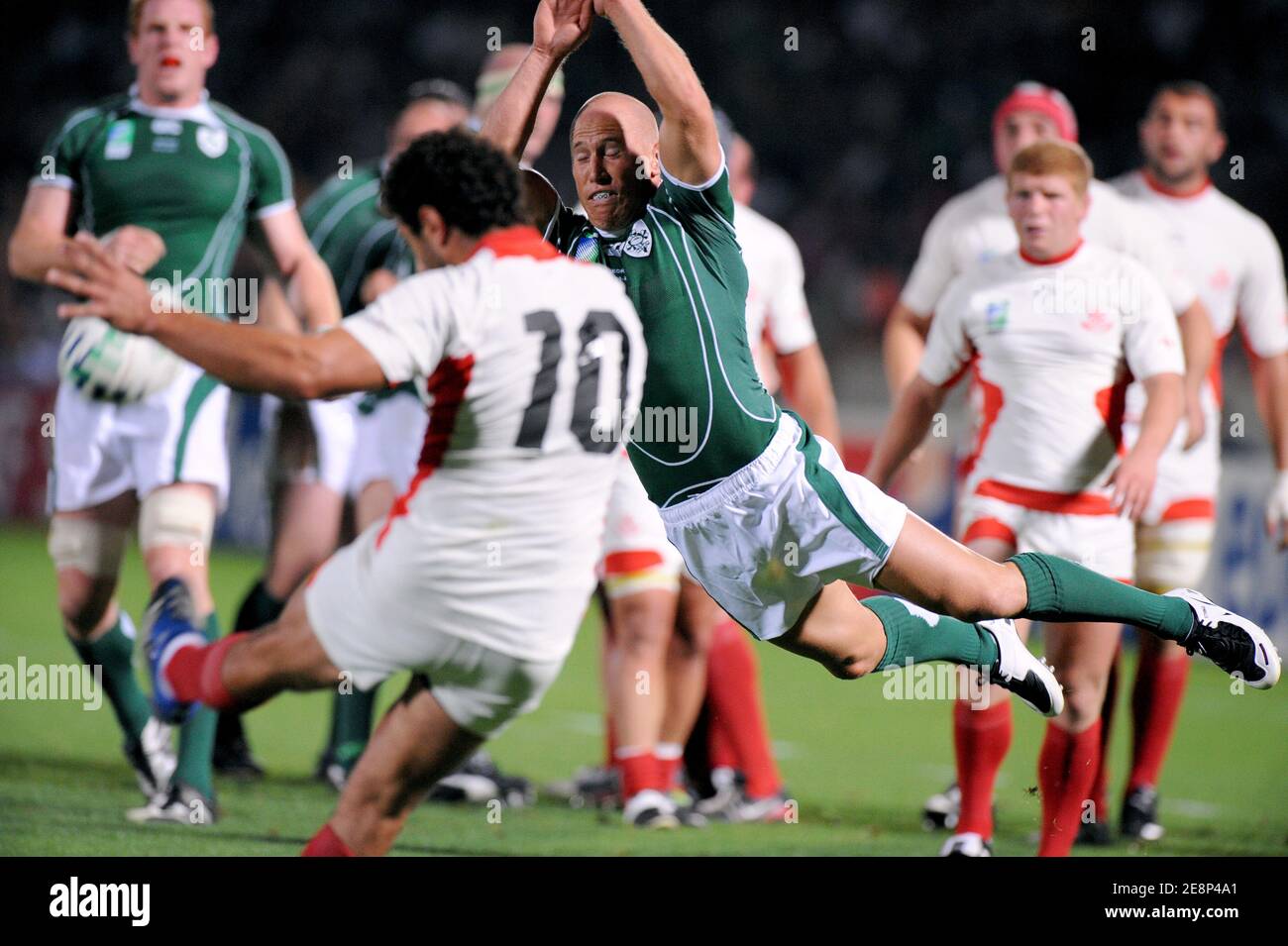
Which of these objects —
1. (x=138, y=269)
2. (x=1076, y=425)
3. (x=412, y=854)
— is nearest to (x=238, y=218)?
(x=138, y=269)

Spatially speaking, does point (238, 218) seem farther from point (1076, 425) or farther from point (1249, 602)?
point (1249, 602)

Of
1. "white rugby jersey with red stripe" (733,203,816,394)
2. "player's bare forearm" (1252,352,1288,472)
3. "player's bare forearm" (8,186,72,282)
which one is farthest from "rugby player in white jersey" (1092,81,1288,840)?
"player's bare forearm" (8,186,72,282)

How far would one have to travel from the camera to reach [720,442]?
163 inches

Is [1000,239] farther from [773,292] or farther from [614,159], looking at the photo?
[614,159]

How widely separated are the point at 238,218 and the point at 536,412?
2.57 m

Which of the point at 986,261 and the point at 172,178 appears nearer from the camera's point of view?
the point at 986,261

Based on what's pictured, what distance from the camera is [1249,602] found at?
1010 centimetres

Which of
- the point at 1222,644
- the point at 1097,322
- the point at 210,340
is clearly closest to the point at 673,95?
the point at 210,340

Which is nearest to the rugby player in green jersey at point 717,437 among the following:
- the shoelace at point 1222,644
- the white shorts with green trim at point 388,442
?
the shoelace at point 1222,644

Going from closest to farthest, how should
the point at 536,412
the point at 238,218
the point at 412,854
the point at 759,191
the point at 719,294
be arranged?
the point at 536,412 < the point at 719,294 < the point at 412,854 < the point at 238,218 < the point at 759,191

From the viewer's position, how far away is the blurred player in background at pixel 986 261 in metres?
5.18

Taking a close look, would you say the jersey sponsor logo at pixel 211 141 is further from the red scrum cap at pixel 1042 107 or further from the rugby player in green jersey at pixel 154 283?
the red scrum cap at pixel 1042 107

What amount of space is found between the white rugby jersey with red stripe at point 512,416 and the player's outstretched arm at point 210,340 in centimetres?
17

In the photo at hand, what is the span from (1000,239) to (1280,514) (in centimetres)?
139
